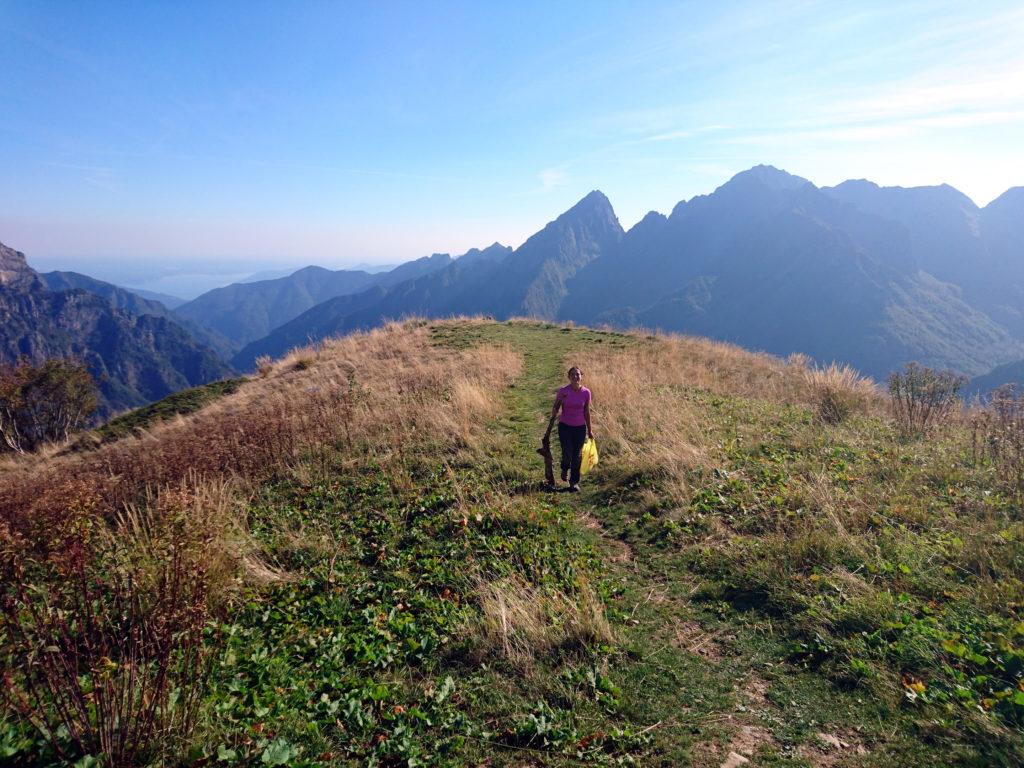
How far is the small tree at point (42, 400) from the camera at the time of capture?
77.6ft

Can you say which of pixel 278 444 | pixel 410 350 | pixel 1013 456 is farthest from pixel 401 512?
pixel 410 350

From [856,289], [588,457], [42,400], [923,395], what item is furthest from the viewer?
[856,289]

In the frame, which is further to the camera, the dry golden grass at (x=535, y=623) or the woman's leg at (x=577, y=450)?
the woman's leg at (x=577, y=450)

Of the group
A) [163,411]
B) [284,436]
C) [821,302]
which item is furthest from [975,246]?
[163,411]

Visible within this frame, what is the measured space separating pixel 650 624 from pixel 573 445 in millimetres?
3766

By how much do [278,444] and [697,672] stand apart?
790cm

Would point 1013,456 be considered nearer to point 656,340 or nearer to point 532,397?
point 532,397

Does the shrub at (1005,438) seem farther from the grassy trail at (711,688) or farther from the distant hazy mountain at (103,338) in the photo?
the distant hazy mountain at (103,338)

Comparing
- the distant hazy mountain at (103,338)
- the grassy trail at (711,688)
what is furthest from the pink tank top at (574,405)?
the distant hazy mountain at (103,338)

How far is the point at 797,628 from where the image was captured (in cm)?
433

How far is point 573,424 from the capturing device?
8086 mm

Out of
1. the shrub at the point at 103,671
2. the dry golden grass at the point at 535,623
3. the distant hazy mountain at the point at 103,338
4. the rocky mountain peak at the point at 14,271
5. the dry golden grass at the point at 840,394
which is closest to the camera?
the shrub at the point at 103,671

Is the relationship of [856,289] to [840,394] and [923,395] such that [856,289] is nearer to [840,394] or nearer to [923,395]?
[840,394]

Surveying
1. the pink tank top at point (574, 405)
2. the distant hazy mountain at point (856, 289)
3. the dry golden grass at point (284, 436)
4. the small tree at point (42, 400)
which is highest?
the distant hazy mountain at point (856, 289)
